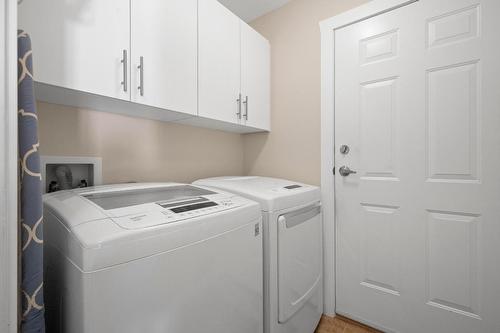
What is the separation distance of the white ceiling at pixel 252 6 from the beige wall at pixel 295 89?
1.9 inches

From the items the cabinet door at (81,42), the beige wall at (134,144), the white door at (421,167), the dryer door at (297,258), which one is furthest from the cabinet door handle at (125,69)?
the white door at (421,167)

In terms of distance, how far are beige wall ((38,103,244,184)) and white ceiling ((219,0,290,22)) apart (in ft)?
3.43

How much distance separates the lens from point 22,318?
1.95 ft

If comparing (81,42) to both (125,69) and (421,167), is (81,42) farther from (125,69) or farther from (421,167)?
(421,167)

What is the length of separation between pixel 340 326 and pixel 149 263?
1.51 meters

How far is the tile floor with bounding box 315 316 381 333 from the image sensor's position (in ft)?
4.91

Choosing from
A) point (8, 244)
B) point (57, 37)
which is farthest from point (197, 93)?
point (8, 244)

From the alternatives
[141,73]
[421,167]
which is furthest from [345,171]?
[141,73]

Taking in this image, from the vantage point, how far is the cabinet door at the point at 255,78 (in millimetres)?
1675

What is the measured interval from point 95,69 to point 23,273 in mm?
745

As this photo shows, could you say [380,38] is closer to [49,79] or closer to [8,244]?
[49,79]

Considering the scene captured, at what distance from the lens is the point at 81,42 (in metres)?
0.89

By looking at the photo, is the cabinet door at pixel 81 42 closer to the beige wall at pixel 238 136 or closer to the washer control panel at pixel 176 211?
the beige wall at pixel 238 136

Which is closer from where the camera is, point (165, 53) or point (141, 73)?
point (141, 73)
